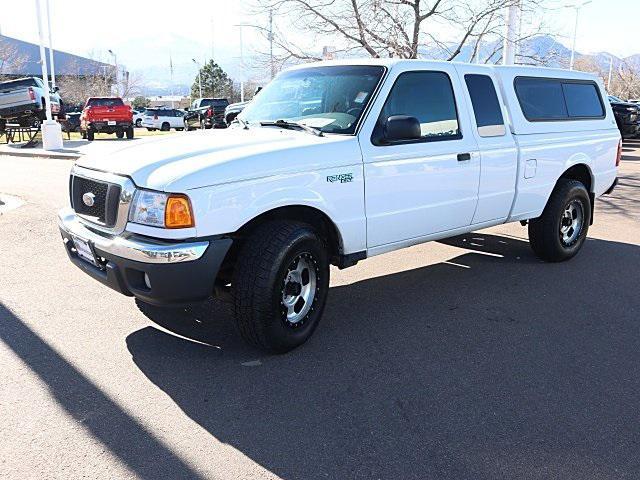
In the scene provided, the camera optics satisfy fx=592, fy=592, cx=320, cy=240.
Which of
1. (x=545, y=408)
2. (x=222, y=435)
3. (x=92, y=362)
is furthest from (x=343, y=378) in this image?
(x=92, y=362)

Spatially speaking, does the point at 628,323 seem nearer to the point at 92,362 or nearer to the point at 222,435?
the point at 222,435

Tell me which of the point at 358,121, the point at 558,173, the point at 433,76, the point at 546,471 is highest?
the point at 433,76

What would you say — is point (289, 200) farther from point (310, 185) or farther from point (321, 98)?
point (321, 98)

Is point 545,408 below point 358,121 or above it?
below

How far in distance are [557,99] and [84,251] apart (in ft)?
16.6

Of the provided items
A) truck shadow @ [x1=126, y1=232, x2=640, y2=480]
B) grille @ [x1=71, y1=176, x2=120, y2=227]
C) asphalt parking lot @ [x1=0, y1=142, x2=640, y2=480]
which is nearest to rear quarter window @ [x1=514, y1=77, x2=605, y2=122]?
asphalt parking lot @ [x1=0, y1=142, x2=640, y2=480]

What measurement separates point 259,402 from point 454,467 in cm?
117

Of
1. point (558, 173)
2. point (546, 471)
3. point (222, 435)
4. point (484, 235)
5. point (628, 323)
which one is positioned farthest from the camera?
point (484, 235)

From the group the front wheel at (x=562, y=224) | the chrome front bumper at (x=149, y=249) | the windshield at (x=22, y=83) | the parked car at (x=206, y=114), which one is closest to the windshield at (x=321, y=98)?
the chrome front bumper at (x=149, y=249)

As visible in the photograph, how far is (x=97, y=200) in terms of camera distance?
13.0ft

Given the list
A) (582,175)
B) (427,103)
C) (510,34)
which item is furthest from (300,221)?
(510,34)

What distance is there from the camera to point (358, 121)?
443 centimetres

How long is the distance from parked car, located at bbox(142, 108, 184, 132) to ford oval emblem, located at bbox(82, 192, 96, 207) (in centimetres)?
3487

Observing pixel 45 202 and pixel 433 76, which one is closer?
pixel 433 76
